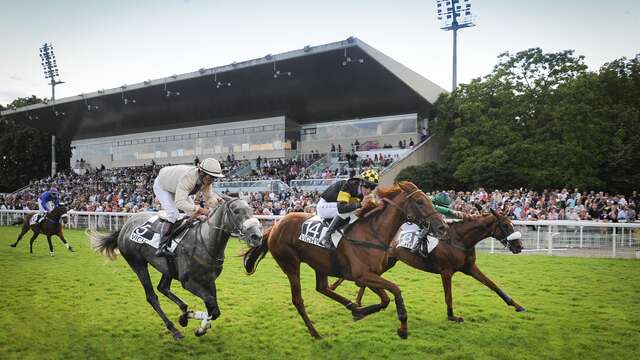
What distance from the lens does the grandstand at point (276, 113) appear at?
2594cm

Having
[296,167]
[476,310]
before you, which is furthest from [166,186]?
[296,167]

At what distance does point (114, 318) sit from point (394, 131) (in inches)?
995

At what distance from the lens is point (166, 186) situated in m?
5.70

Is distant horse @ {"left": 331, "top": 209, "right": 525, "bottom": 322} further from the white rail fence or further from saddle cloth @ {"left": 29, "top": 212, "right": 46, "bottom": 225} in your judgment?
saddle cloth @ {"left": 29, "top": 212, "right": 46, "bottom": 225}

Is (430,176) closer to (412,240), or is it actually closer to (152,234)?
(412,240)

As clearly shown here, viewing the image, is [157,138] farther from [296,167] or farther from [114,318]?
[114,318]

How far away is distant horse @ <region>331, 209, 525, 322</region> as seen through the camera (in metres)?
6.27

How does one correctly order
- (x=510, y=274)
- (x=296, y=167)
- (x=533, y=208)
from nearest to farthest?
(x=510, y=274) → (x=533, y=208) → (x=296, y=167)

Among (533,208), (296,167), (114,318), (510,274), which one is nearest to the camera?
(114,318)

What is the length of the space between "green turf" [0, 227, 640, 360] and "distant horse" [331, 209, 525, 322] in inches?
16.4

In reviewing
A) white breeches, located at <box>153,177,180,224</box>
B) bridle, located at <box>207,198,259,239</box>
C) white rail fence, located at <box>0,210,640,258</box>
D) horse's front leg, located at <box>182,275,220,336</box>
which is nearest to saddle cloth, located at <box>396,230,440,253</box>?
bridle, located at <box>207,198,259,239</box>

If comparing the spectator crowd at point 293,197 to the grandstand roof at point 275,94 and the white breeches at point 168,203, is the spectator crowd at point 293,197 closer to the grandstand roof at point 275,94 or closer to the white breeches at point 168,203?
the white breeches at point 168,203

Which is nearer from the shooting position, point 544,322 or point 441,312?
point 544,322

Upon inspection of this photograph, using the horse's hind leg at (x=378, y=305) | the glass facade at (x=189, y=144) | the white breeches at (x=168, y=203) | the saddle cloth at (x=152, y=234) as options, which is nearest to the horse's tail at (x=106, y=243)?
the saddle cloth at (x=152, y=234)
